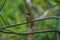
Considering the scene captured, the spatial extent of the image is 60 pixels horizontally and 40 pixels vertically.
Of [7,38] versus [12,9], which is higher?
[12,9]

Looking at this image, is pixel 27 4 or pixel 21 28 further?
pixel 21 28

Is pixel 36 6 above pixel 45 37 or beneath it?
above

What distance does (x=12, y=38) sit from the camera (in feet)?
10.7

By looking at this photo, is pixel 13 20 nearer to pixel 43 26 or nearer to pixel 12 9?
pixel 12 9

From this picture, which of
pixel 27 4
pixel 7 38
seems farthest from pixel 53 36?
pixel 27 4

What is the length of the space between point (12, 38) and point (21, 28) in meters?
0.20

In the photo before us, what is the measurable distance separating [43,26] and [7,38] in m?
0.55

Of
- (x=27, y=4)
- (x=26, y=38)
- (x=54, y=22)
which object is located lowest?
(x=26, y=38)

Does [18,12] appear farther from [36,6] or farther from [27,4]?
[27,4]

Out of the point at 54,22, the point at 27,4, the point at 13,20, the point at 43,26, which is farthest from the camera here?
the point at 13,20

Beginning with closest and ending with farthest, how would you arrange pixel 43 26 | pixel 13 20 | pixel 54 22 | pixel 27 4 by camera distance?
pixel 27 4 → pixel 54 22 → pixel 43 26 → pixel 13 20

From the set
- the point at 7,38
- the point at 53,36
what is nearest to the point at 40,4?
the point at 53,36

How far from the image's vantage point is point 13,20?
364 cm

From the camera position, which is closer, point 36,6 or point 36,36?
point 36,36
